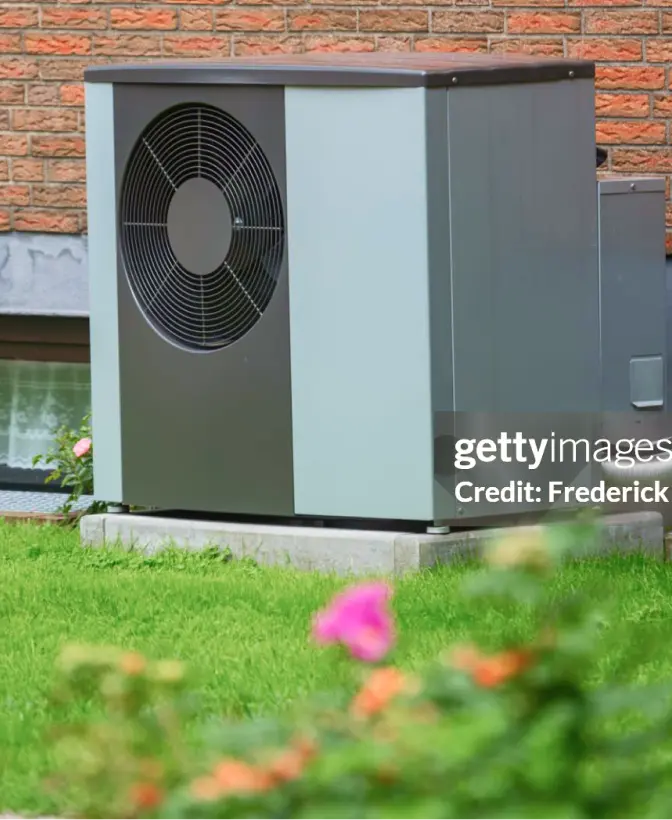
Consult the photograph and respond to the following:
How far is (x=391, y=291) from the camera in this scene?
5.62 meters

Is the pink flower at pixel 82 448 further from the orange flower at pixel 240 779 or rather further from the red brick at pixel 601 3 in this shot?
the orange flower at pixel 240 779

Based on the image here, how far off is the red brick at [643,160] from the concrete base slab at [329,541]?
195 centimetres

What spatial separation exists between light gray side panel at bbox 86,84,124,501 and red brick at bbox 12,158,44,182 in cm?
174

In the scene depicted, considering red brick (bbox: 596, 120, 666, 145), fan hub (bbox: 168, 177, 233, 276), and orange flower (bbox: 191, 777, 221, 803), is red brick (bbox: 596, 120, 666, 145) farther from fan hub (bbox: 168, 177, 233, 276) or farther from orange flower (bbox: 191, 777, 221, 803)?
orange flower (bbox: 191, 777, 221, 803)

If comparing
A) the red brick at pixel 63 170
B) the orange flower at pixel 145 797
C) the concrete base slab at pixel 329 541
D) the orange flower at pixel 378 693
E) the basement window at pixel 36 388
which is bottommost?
the concrete base slab at pixel 329 541

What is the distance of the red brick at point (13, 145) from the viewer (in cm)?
793

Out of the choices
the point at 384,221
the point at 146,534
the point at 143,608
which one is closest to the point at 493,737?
the point at 143,608

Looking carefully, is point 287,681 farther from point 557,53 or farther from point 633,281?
point 557,53

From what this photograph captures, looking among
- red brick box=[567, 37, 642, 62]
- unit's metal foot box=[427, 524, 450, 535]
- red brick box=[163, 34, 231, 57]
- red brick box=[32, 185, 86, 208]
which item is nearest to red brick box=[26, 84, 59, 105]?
red brick box=[32, 185, 86, 208]

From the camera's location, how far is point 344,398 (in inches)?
226

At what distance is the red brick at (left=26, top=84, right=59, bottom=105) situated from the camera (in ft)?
25.9

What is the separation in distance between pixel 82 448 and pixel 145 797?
190 inches

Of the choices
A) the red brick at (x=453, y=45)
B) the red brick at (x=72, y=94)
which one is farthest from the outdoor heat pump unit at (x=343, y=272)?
the red brick at (x=72, y=94)

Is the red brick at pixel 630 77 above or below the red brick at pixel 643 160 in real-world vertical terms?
above
